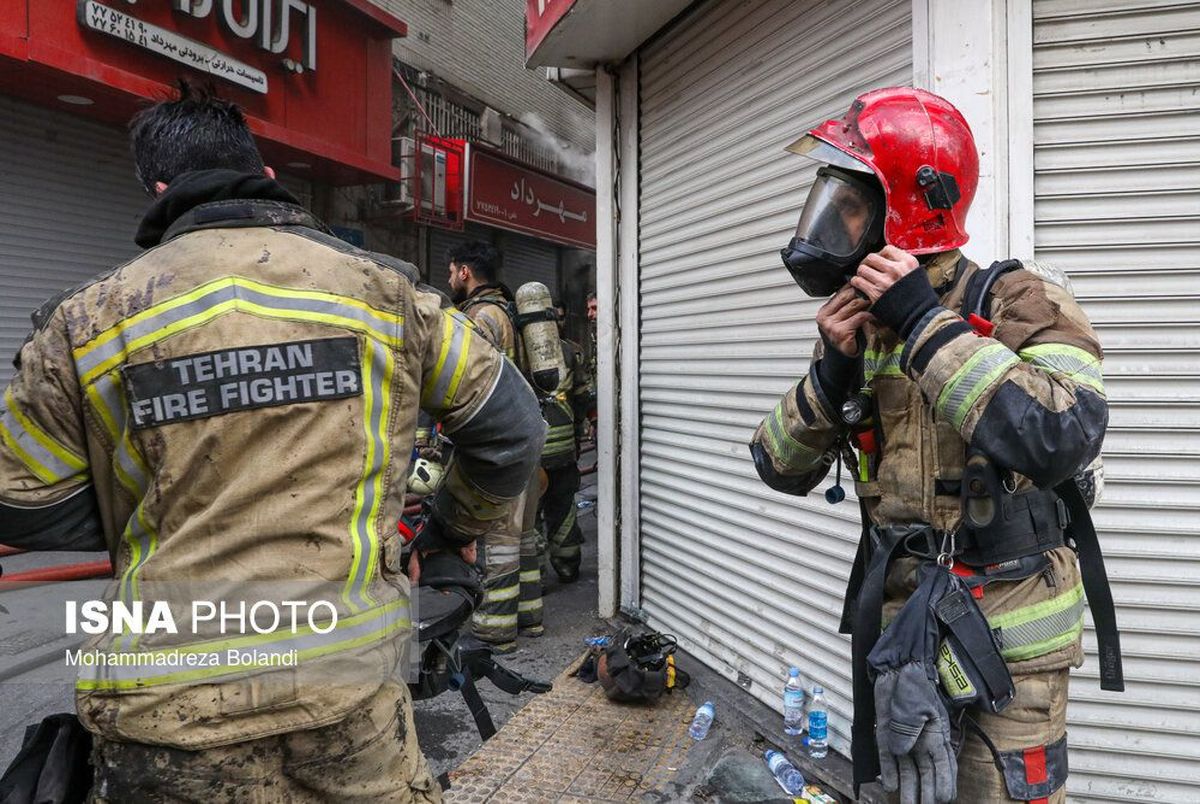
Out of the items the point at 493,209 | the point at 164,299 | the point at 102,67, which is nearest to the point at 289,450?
the point at 164,299

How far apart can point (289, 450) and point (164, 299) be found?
A: 371 millimetres

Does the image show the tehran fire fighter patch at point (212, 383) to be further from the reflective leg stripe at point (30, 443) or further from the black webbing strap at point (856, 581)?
the black webbing strap at point (856, 581)

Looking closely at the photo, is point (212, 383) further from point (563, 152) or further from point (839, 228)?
point (563, 152)

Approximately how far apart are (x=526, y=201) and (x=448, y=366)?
36.8 feet

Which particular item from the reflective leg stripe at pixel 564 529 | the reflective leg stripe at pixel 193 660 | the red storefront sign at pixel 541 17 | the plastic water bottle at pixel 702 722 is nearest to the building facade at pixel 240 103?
the red storefront sign at pixel 541 17

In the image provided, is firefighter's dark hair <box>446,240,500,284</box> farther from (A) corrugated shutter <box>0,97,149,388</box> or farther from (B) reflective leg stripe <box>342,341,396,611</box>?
(A) corrugated shutter <box>0,97,149,388</box>

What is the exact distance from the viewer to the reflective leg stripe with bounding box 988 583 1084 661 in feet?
5.81

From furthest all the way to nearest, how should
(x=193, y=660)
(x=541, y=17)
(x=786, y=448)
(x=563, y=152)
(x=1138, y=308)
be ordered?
(x=563, y=152), (x=541, y=17), (x=1138, y=308), (x=786, y=448), (x=193, y=660)

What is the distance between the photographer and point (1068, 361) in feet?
5.47

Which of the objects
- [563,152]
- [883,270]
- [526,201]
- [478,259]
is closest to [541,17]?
[478,259]

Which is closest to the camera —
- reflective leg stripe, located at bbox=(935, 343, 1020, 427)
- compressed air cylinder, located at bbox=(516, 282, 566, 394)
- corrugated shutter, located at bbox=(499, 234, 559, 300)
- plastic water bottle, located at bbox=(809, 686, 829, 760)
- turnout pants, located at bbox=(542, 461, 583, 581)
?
reflective leg stripe, located at bbox=(935, 343, 1020, 427)

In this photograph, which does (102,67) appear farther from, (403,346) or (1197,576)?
(1197,576)

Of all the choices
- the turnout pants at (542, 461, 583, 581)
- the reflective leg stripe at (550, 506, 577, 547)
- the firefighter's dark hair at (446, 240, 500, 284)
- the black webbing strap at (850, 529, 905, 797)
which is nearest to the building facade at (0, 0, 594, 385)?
the firefighter's dark hair at (446, 240, 500, 284)

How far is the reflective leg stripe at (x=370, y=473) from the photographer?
1617 millimetres
